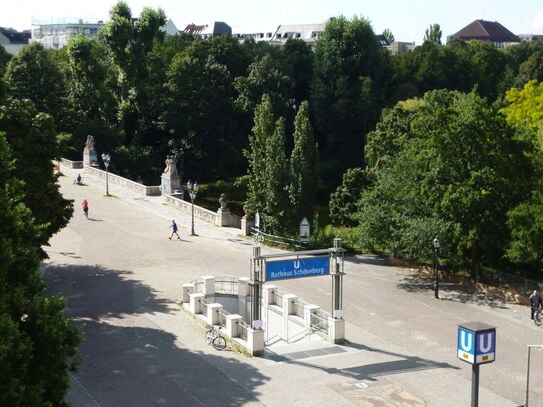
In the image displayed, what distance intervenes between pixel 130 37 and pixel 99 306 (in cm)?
4723

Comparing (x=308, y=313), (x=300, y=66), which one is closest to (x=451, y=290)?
(x=308, y=313)

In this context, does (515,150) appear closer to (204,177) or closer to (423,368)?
(423,368)

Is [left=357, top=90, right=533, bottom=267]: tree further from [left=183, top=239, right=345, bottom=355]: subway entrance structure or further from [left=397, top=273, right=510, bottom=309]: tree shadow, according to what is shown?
[left=183, top=239, right=345, bottom=355]: subway entrance structure

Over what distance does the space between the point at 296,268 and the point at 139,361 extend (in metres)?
6.00

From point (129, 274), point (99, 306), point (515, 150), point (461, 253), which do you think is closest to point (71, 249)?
point (129, 274)

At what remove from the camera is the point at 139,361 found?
2486cm

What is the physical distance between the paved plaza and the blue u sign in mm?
5123

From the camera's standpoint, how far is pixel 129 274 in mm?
35688

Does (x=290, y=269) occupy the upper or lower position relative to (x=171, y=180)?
lower

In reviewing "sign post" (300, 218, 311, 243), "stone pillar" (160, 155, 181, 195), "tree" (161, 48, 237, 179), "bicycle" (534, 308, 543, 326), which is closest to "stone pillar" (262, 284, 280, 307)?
"sign post" (300, 218, 311, 243)

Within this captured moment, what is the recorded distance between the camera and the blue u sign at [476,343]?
17.1 metres

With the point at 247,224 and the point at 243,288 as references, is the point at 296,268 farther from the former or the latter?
the point at 247,224

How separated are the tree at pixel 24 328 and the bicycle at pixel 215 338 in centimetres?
1074

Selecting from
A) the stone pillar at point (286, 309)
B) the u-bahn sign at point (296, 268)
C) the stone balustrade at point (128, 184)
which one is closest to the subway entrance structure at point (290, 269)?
the u-bahn sign at point (296, 268)
